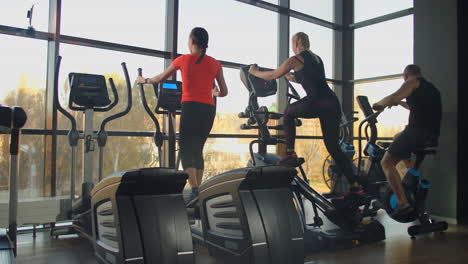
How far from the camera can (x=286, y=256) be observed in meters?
2.06

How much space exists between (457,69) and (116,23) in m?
3.64

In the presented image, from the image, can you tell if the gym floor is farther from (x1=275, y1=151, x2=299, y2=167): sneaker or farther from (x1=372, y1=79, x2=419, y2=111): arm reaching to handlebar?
(x1=372, y1=79, x2=419, y2=111): arm reaching to handlebar

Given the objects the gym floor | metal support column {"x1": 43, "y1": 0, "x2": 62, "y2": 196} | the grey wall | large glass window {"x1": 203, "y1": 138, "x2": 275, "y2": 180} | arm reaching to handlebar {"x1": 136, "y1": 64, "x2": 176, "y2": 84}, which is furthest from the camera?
large glass window {"x1": 203, "y1": 138, "x2": 275, "y2": 180}

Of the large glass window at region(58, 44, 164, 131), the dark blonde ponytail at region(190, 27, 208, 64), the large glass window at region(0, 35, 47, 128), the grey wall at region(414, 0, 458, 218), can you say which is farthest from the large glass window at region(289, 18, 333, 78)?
the large glass window at region(0, 35, 47, 128)

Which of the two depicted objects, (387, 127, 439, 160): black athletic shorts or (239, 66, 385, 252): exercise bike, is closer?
(239, 66, 385, 252): exercise bike

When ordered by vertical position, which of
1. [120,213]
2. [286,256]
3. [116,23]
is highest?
[116,23]

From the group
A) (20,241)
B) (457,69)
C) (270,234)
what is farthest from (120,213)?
(457,69)

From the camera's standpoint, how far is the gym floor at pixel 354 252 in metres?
2.61

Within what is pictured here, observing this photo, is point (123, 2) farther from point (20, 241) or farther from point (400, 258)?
point (400, 258)

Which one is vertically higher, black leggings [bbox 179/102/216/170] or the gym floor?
black leggings [bbox 179/102/216/170]

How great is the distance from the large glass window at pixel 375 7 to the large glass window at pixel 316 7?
0.43 meters

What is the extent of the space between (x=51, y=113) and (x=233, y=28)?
2523 millimetres

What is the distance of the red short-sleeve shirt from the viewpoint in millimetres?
2867

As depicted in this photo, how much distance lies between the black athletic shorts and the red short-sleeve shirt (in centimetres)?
176
